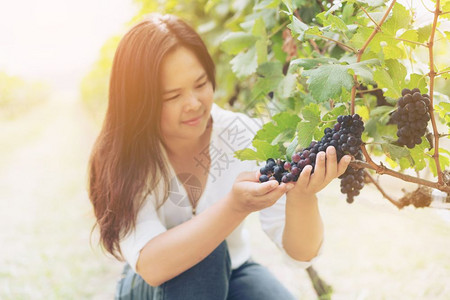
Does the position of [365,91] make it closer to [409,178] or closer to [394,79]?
[394,79]

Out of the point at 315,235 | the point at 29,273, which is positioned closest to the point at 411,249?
the point at 315,235

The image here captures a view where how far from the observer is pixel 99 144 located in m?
1.55

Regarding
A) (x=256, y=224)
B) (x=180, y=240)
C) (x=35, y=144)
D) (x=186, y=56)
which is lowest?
(x=35, y=144)

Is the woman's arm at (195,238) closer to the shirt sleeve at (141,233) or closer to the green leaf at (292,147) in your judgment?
the shirt sleeve at (141,233)

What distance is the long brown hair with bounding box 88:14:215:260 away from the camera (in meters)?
1.37

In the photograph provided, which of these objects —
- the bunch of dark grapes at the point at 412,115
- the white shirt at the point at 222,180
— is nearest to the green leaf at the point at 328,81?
the bunch of dark grapes at the point at 412,115

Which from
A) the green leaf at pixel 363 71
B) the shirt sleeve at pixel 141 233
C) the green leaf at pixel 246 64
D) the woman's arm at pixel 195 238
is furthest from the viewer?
the shirt sleeve at pixel 141 233

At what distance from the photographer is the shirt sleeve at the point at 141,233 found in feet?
4.59

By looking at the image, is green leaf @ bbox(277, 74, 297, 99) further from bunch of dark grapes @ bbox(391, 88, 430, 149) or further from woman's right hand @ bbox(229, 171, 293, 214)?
bunch of dark grapes @ bbox(391, 88, 430, 149)

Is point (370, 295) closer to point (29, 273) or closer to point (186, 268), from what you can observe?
point (186, 268)

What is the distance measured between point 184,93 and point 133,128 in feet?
0.74

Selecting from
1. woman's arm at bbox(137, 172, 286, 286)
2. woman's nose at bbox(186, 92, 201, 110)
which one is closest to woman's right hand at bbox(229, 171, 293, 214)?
woman's arm at bbox(137, 172, 286, 286)

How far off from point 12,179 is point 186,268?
5.65 m

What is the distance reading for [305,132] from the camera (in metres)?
0.90
